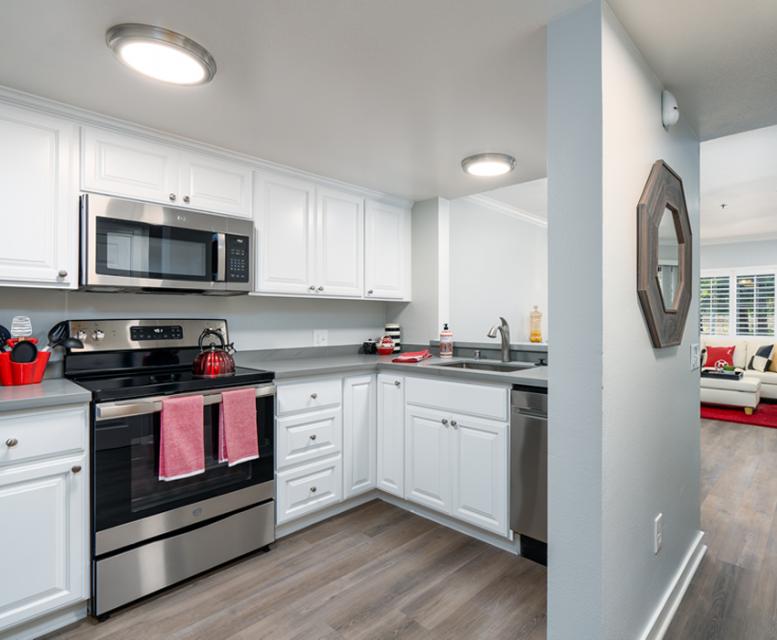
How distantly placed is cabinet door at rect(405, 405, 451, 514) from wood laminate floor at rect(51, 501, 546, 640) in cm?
22

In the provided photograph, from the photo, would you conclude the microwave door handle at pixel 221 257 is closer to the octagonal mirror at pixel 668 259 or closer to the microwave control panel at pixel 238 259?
the microwave control panel at pixel 238 259

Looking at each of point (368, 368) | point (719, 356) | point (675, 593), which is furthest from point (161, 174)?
point (719, 356)

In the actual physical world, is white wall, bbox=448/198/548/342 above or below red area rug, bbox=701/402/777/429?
above

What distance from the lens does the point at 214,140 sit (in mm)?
2400

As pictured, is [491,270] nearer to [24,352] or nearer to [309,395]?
[309,395]

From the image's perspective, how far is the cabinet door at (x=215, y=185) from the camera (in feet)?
7.86

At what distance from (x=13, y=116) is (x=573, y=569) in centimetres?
273

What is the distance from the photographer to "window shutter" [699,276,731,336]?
716 centimetres

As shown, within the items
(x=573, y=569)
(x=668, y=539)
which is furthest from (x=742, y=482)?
(x=573, y=569)

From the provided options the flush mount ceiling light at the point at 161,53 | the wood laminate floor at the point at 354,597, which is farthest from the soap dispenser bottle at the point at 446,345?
the flush mount ceiling light at the point at 161,53

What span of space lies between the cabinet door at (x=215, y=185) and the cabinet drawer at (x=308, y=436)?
1.22m

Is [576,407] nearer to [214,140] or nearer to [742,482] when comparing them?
[214,140]

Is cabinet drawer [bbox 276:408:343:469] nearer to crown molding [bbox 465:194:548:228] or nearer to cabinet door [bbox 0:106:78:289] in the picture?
Answer: cabinet door [bbox 0:106:78:289]

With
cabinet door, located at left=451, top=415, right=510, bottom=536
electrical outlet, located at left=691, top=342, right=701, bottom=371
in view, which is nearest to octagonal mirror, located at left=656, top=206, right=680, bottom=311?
electrical outlet, located at left=691, top=342, right=701, bottom=371
